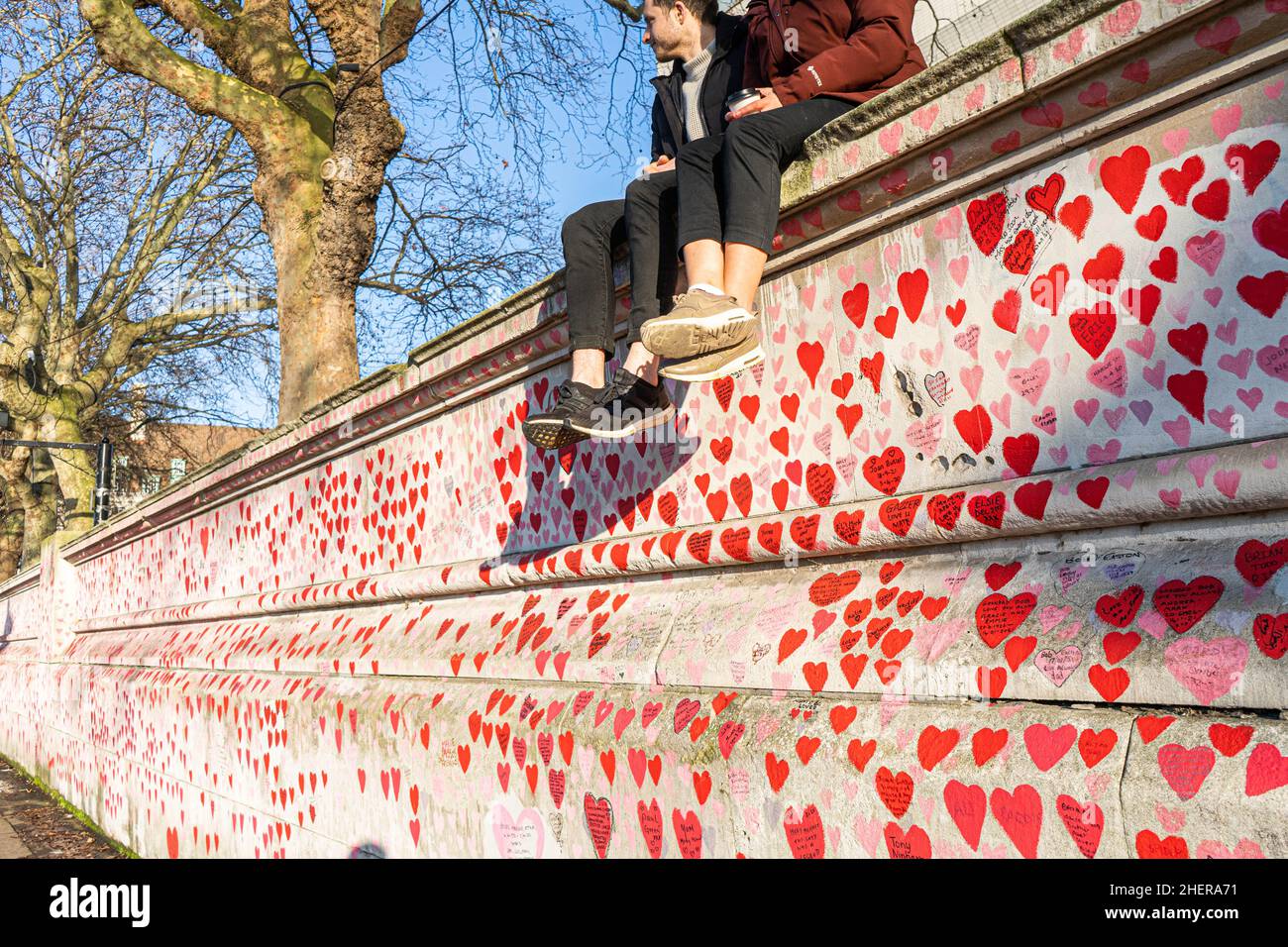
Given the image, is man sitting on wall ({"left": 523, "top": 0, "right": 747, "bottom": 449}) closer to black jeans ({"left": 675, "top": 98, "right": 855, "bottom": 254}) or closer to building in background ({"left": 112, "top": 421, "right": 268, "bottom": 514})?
black jeans ({"left": 675, "top": 98, "right": 855, "bottom": 254})

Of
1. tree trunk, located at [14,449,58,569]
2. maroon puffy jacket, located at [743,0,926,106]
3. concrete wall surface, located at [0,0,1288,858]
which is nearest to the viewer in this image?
concrete wall surface, located at [0,0,1288,858]

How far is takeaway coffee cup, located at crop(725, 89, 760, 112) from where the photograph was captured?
2.84m

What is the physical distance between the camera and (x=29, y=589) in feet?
49.4

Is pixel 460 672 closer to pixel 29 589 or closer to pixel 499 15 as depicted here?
pixel 499 15

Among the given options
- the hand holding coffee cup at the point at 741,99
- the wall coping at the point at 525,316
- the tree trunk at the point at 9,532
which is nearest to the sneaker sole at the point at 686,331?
the wall coping at the point at 525,316

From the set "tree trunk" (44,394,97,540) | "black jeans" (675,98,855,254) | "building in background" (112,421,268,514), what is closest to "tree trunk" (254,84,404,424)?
"black jeans" (675,98,855,254)

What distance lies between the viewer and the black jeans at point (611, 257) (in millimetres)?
2990

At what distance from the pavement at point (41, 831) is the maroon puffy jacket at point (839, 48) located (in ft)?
23.0

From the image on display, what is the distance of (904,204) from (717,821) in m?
1.38

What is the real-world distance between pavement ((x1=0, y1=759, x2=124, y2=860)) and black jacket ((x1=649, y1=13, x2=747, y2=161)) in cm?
656

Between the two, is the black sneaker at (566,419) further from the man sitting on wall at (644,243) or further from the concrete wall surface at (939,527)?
the concrete wall surface at (939,527)

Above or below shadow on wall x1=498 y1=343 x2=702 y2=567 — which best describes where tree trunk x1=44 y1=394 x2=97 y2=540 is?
above

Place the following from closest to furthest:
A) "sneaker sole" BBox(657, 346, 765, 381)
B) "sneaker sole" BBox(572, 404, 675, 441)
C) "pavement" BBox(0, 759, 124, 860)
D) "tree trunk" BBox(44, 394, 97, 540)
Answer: "sneaker sole" BBox(657, 346, 765, 381) → "sneaker sole" BBox(572, 404, 675, 441) → "pavement" BBox(0, 759, 124, 860) → "tree trunk" BBox(44, 394, 97, 540)

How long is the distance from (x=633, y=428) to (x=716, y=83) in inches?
41.3
